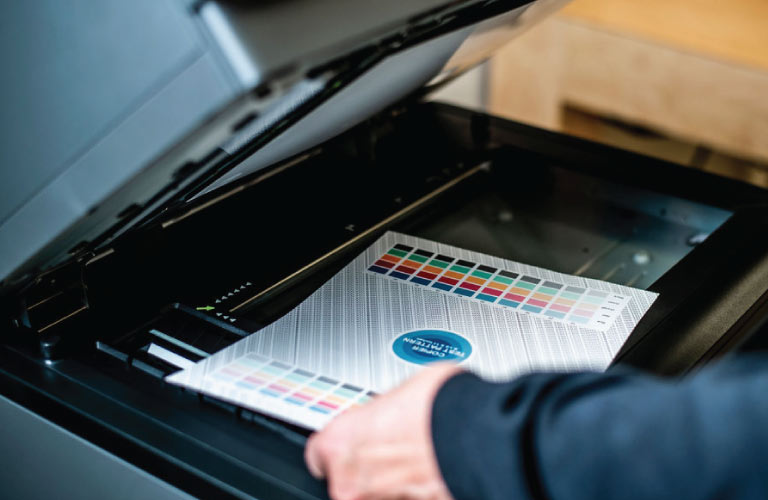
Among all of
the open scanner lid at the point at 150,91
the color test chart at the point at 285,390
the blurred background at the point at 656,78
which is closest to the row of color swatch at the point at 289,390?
the color test chart at the point at 285,390

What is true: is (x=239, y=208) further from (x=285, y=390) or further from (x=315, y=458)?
(x=315, y=458)

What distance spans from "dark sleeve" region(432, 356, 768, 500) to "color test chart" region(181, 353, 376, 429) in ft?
0.56

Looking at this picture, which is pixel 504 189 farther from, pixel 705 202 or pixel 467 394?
pixel 467 394

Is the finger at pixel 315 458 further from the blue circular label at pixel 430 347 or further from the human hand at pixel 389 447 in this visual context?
the blue circular label at pixel 430 347

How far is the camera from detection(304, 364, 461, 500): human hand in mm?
609

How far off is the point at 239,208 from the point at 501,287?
0.36 m

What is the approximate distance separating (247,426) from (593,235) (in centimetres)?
61

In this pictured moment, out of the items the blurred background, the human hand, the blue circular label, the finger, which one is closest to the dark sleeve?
the human hand

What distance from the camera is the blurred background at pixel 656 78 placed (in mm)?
2166

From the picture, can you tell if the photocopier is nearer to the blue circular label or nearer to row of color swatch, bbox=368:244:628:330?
row of color swatch, bbox=368:244:628:330

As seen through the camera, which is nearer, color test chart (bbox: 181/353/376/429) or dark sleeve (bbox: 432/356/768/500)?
dark sleeve (bbox: 432/356/768/500)

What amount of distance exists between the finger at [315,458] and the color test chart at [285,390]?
0.04 m

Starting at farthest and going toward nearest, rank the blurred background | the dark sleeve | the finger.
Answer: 1. the blurred background
2. the finger
3. the dark sleeve

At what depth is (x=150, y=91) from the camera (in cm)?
58
